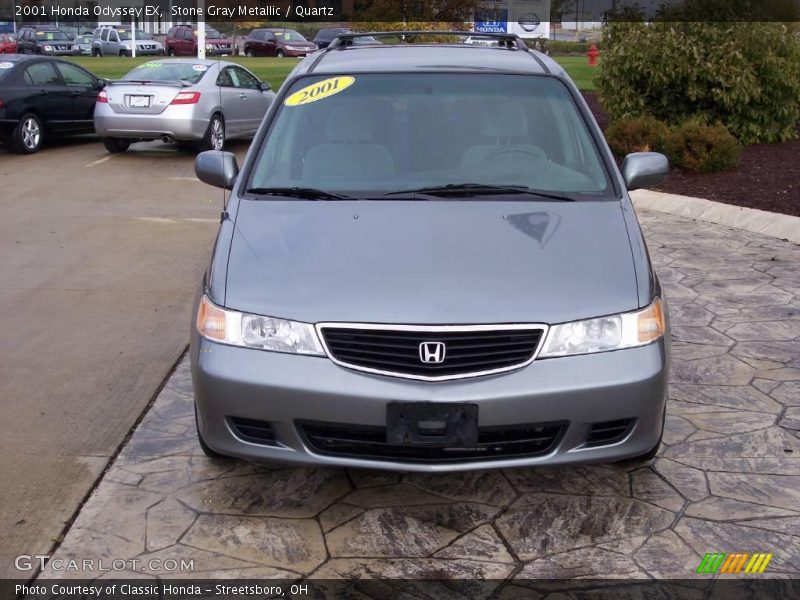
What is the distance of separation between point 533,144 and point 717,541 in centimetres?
214

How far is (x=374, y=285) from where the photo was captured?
4.04m

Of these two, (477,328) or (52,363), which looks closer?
(477,328)

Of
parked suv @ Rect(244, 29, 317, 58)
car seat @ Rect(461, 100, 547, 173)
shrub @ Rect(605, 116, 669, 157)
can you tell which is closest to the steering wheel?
car seat @ Rect(461, 100, 547, 173)

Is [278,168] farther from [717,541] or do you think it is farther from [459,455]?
[717,541]

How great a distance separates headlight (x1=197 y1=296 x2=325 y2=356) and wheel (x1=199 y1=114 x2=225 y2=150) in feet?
37.7

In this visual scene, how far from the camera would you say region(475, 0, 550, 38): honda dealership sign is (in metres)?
29.3

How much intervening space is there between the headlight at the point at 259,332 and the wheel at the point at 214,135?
11483 mm

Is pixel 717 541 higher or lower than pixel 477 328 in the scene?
lower

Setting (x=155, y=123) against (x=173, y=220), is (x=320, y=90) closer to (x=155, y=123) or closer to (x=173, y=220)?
(x=173, y=220)

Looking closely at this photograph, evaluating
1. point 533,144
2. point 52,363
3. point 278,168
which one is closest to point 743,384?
point 533,144

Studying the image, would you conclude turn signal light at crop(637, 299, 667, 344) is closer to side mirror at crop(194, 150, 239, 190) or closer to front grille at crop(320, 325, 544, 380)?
front grille at crop(320, 325, 544, 380)

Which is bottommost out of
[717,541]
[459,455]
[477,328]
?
[717,541]

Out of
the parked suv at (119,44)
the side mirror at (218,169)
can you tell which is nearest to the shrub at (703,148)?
the side mirror at (218,169)

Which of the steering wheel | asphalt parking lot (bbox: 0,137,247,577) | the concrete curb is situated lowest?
asphalt parking lot (bbox: 0,137,247,577)
